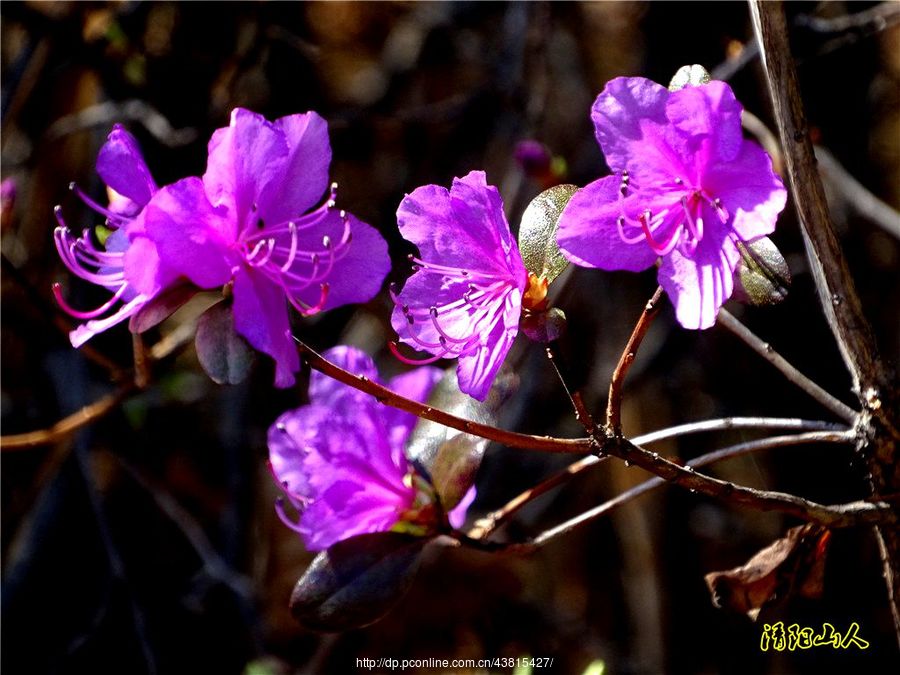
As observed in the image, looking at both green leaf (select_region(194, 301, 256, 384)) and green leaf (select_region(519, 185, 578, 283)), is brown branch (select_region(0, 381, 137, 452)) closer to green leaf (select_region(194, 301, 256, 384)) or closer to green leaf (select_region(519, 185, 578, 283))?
green leaf (select_region(194, 301, 256, 384))

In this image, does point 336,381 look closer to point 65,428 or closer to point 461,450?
point 461,450

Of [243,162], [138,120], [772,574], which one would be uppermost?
[138,120]

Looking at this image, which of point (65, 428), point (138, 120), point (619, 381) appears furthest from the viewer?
point (138, 120)

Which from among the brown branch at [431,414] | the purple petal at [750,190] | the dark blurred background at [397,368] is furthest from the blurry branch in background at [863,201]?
the brown branch at [431,414]

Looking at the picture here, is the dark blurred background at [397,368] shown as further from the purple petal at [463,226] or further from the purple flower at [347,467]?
the purple petal at [463,226]

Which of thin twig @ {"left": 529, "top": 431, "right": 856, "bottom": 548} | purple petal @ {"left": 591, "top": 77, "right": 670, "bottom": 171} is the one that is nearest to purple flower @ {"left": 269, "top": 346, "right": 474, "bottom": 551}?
thin twig @ {"left": 529, "top": 431, "right": 856, "bottom": 548}

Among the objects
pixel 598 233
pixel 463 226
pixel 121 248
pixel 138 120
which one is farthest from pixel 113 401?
pixel 598 233
